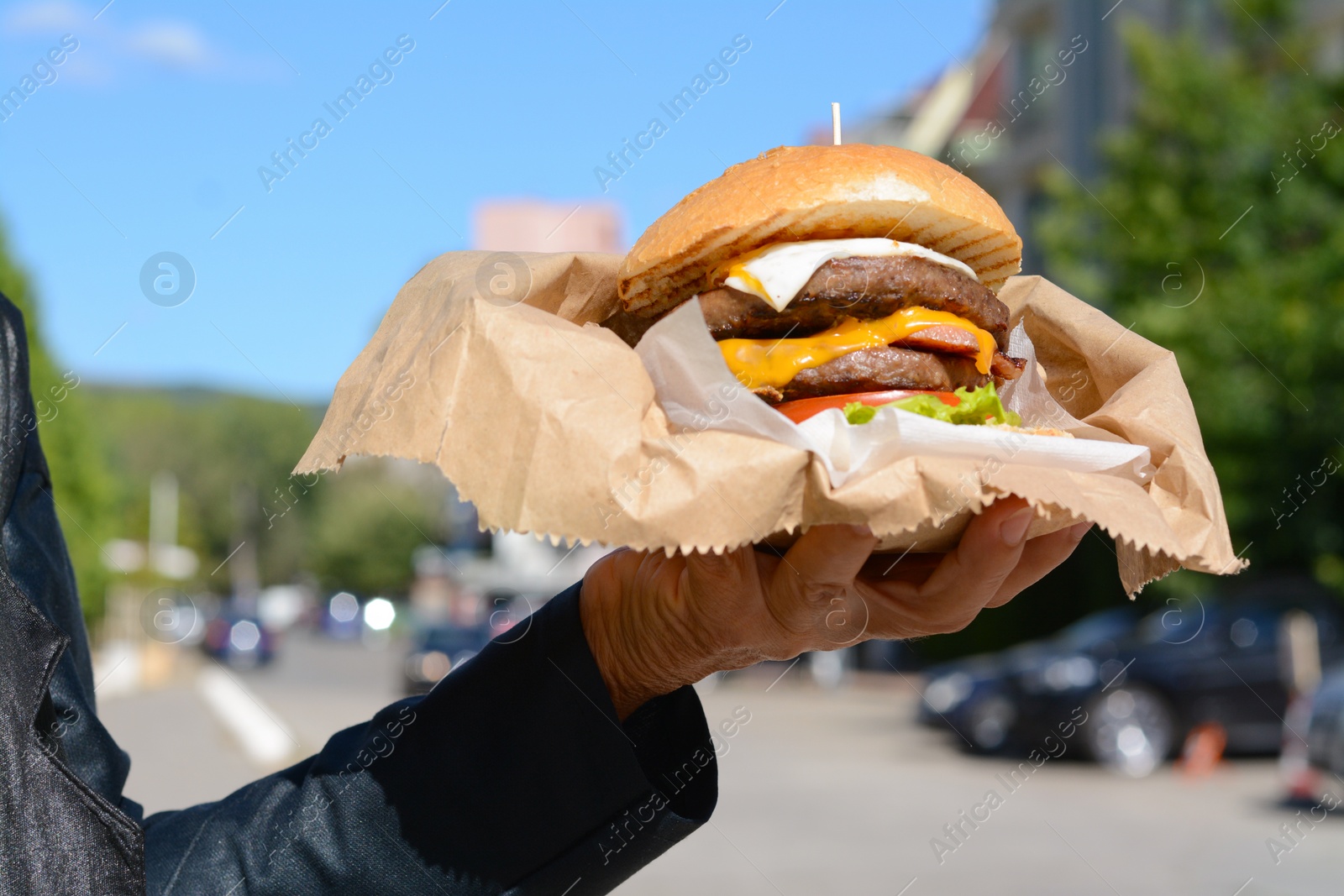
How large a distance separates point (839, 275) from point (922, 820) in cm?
857

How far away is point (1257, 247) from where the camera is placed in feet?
49.5

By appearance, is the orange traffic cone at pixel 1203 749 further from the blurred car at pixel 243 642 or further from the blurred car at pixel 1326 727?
the blurred car at pixel 243 642

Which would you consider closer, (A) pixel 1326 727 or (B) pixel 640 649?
(B) pixel 640 649

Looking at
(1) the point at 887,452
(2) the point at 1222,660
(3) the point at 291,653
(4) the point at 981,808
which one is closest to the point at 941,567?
(1) the point at 887,452

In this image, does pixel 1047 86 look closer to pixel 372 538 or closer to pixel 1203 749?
pixel 1203 749

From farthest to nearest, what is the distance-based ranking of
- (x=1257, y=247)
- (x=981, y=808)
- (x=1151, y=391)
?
(x=1257, y=247), (x=981, y=808), (x=1151, y=391)

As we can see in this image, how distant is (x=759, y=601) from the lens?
1.84 m

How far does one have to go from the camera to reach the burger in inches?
95.3

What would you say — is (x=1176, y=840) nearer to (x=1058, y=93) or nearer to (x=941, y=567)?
(x=941, y=567)

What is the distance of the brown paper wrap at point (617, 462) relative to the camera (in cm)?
183

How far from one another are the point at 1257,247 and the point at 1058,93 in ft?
48.2

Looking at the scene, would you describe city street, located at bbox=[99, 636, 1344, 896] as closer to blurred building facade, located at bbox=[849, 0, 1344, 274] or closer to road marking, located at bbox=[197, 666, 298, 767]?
road marking, located at bbox=[197, 666, 298, 767]

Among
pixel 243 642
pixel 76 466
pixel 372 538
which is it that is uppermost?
pixel 76 466

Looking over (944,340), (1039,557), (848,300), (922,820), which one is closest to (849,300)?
(848,300)
